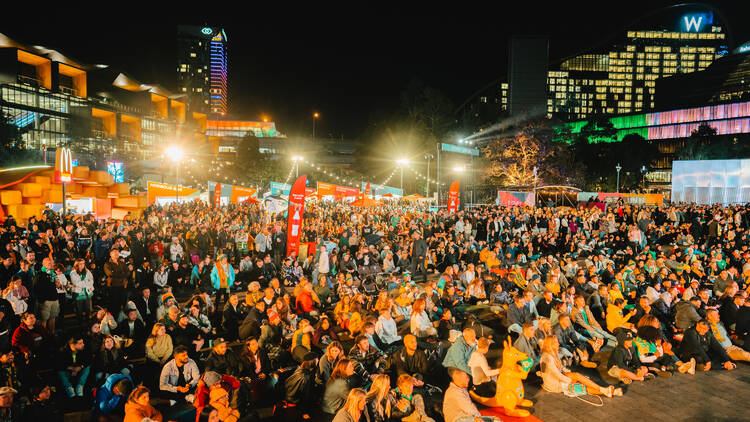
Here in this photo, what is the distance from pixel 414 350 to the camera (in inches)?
244

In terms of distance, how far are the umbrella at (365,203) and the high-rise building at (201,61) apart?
593 ft

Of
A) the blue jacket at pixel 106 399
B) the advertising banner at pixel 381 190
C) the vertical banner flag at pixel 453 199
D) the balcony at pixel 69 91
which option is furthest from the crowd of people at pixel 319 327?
the balcony at pixel 69 91

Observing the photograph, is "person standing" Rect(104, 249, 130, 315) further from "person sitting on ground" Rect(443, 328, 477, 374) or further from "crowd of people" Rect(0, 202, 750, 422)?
"person sitting on ground" Rect(443, 328, 477, 374)

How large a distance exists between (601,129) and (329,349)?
74.3 meters

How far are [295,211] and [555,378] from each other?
7293 millimetres

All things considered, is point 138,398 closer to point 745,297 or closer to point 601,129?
point 745,297

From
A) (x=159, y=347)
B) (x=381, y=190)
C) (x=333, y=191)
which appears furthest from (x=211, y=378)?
(x=381, y=190)

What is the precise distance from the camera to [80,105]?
3841cm

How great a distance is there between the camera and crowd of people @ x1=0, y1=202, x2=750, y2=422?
525 cm

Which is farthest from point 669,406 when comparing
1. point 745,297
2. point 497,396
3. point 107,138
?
point 107,138

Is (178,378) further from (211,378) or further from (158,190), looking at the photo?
(158,190)

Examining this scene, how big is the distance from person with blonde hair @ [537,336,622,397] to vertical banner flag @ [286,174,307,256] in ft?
22.9

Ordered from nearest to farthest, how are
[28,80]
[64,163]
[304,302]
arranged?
[304,302], [64,163], [28,80]

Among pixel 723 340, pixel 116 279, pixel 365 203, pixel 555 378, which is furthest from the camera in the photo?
pixel 365 203
